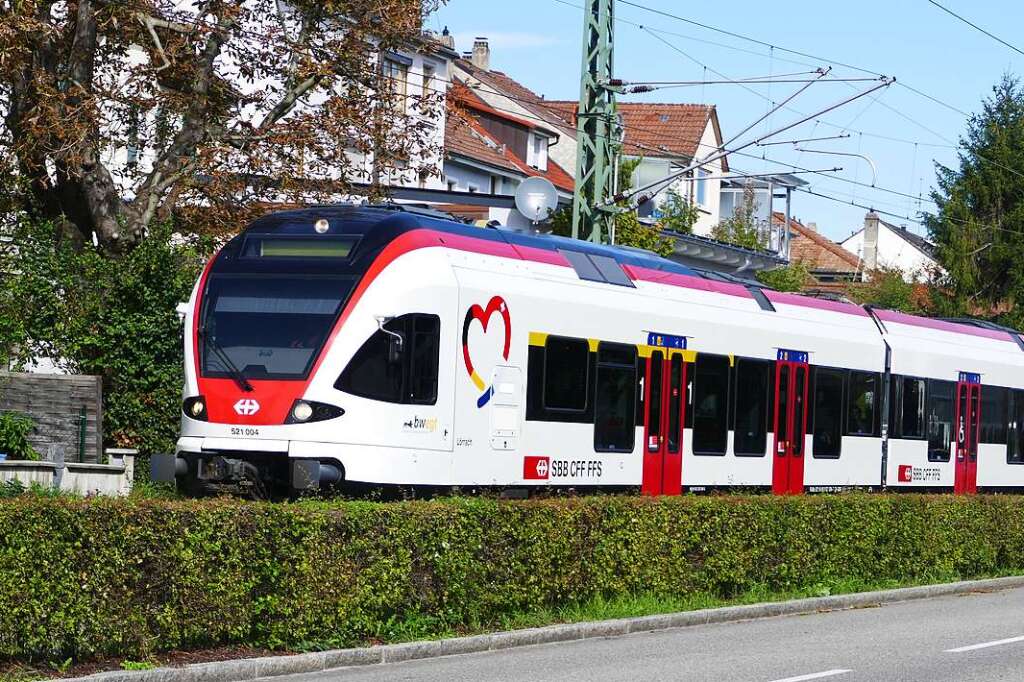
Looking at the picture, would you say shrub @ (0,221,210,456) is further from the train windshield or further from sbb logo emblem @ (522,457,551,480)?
sbb logo emblem @ (522,457,551,480)

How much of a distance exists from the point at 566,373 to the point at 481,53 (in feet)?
170

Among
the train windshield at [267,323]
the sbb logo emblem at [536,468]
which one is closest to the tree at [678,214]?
the sbb logo emblem at [536,468]

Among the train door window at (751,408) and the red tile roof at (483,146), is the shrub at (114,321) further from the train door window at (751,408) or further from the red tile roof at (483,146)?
the red tile roof at (483,146)

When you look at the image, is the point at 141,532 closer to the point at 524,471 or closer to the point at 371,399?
the point at 371,399

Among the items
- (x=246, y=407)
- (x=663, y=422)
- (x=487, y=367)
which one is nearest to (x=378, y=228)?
(x=487, y=367)

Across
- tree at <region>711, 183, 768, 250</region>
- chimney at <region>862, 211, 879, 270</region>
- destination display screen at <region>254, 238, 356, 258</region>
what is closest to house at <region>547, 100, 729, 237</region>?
tree at <region>711, 183, 768, 250</region>

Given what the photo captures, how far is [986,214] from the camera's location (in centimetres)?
6975

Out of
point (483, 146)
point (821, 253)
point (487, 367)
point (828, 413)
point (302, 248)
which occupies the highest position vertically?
point (821, 253)

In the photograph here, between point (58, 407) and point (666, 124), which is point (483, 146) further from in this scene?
point (58, 407)

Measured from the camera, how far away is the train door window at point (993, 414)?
3253 centimetres

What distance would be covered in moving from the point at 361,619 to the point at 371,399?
492 centimetres

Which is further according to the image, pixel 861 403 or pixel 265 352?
pixel 861 403

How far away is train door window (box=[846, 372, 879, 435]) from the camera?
27.8 meters

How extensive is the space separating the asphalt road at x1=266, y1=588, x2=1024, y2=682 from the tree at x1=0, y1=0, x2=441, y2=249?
1129 centimetres
